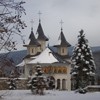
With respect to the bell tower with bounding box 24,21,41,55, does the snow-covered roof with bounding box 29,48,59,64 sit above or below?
below

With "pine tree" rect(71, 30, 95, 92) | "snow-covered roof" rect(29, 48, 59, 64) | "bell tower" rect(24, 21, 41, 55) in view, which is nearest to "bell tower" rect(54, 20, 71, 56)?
"bell tower" rect(24, 21, 41, 55)

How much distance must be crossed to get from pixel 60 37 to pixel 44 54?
8.60m

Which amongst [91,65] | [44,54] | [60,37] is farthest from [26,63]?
[91,65]

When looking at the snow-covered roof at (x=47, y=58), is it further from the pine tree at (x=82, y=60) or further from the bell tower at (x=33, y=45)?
the pine tree at (x=82, y=60)

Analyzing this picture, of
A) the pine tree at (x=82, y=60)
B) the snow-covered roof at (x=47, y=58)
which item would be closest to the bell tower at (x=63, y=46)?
the snow-covered roof at (x=47, y=58)

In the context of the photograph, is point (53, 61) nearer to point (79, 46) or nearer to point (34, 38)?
point (34, 38)

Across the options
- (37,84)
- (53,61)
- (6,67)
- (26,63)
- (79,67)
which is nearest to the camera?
(6,67)

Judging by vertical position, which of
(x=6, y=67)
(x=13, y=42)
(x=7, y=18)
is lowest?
(x=6, y=67)

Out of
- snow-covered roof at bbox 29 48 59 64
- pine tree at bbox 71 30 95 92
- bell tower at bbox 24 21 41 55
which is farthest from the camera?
bell tower at bbox 24 21 41 55

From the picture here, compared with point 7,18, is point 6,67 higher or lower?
lower

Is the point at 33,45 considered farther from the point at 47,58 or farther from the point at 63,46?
the point at 47,58

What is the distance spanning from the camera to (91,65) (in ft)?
139

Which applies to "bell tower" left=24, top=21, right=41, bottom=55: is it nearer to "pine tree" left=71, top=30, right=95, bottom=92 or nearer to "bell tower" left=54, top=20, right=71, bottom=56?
"bell tower" left=54, top=20, right=71, bottom=56

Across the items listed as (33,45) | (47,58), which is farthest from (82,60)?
(33,45)
